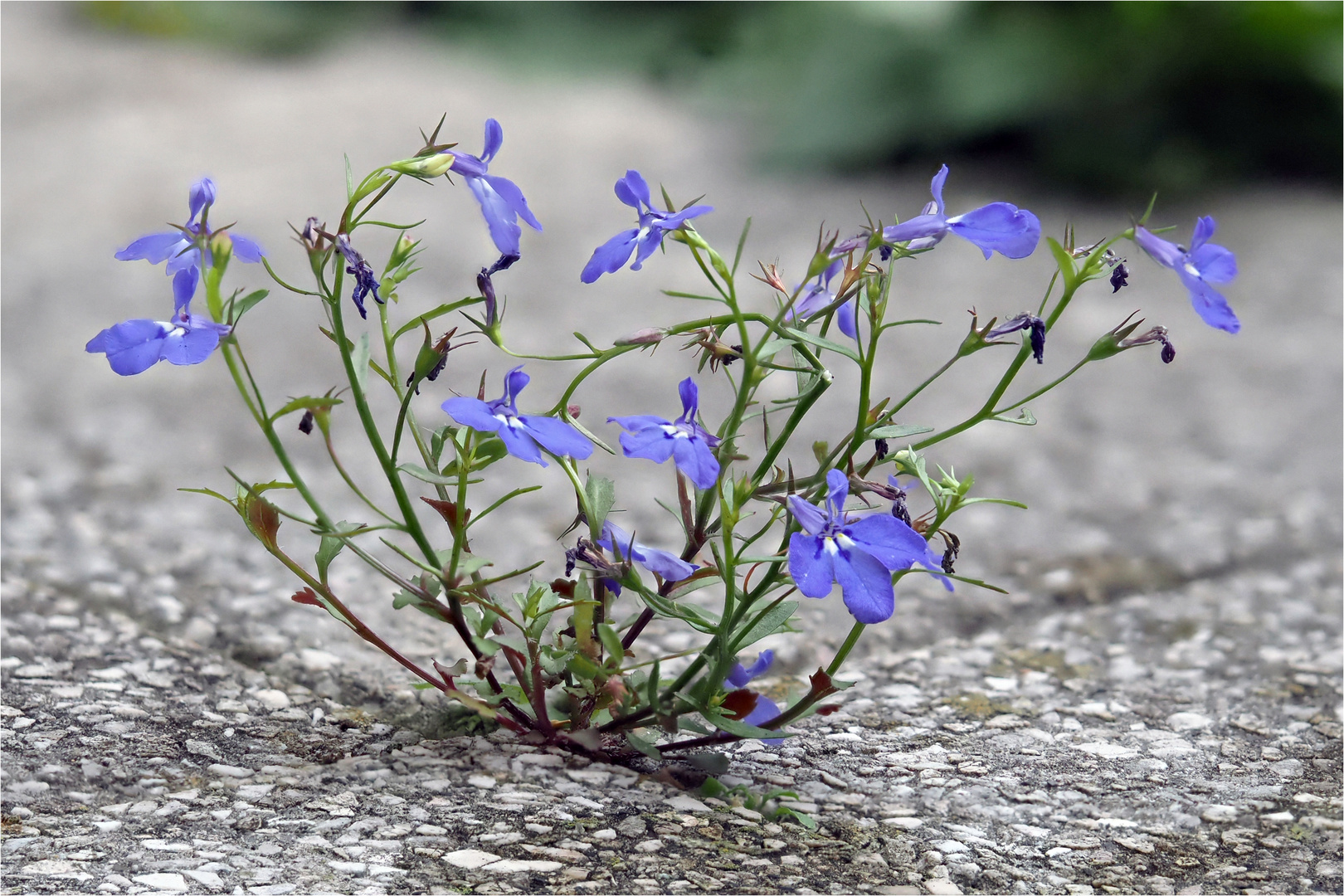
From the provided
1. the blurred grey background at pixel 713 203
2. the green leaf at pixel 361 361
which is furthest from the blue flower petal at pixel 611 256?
the blurred grey background at pixel 713 203

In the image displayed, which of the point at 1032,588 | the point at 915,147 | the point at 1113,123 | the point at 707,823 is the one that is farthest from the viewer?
the point at 915,147

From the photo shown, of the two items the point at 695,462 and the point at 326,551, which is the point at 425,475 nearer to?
the point at 326,551

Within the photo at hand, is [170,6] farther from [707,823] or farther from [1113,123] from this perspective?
[707,823]

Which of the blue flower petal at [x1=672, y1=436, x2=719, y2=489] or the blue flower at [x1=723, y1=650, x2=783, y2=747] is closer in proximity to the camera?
the blue flower petal at [x1=672, y1=436, x2=719, y2=489]

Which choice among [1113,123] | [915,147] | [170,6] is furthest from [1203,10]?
[170,6]

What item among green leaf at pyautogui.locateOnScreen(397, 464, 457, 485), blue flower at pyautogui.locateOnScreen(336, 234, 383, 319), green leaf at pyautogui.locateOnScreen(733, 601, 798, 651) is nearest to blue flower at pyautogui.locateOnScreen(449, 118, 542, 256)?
blue flower at pyautogui.locateOnScreen(336, 234, 383, 319)

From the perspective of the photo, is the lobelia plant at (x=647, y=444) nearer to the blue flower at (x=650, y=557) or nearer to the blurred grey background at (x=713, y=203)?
the blue flower at (x=650, y=557)

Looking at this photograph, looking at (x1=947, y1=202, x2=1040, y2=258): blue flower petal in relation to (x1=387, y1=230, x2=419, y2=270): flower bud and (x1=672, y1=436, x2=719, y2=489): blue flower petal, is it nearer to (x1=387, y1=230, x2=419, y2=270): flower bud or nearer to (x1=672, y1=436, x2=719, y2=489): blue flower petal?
(x1=672, y1=436, x2=719, y2=489): blue flower petal
